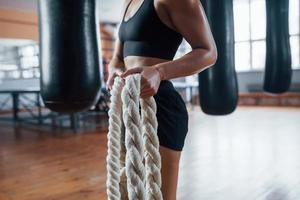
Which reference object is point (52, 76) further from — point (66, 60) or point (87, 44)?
point (87, 44)

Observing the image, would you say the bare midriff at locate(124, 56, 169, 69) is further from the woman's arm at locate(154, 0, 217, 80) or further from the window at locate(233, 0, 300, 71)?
the window at locate(233, 0, 300, 71)

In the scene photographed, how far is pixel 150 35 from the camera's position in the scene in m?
0.96

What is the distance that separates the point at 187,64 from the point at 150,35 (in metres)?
0.19

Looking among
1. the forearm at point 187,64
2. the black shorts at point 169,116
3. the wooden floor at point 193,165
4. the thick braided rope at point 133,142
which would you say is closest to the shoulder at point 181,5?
the forearm at point 187,64

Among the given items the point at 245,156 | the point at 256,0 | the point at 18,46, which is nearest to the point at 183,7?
the point at 245,156

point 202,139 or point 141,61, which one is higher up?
point 141,61

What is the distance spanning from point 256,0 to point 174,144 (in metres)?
8.90

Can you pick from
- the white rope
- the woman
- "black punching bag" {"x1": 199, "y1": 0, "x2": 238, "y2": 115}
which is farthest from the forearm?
"black punching bag" {"x1": 199, "y1": 0, "x2": 238, "y2": 115}

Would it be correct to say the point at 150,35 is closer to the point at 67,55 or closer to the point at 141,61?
the point at 141,61

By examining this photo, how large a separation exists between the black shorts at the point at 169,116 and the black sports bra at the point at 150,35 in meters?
0.10

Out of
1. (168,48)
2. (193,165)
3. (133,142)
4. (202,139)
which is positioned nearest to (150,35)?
(168,48)

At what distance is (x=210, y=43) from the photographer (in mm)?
886

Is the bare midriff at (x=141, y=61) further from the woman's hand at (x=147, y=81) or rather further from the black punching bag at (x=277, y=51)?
the black punching bag at (x=277, y=51)

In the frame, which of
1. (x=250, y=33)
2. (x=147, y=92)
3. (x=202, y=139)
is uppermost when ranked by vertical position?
(x=250, y=33)
